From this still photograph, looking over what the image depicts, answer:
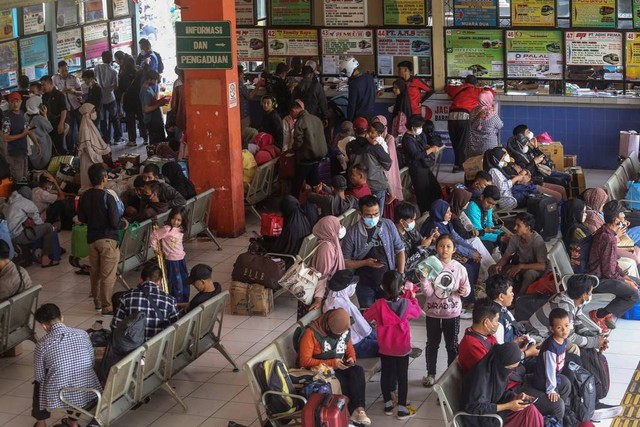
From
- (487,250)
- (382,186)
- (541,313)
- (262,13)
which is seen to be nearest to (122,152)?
(262,13)

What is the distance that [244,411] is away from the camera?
35.0 feet

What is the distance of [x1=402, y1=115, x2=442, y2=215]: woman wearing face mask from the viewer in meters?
16.3

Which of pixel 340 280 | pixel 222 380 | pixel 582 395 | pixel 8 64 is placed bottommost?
pixel 222 380

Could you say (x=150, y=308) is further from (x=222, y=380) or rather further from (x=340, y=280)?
(x=340, y=280)

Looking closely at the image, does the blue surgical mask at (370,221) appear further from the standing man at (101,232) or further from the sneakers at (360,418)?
the standing man at (101,232)

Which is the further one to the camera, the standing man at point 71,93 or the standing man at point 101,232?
the standing man at point 71,93

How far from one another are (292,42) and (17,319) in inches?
413

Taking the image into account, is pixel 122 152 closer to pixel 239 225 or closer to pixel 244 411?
pixel 239 225

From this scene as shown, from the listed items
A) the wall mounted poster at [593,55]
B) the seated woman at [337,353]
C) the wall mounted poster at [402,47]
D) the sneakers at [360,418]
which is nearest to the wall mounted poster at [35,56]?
the wall mounted poster at [402,47]

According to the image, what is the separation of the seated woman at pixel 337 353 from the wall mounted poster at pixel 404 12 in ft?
36.0

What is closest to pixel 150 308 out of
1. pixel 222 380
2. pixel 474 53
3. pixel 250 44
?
→ pixel 222 380

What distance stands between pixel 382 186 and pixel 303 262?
12.1 feet

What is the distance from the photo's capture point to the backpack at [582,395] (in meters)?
9.84

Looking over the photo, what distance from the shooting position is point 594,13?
61.9 feet
